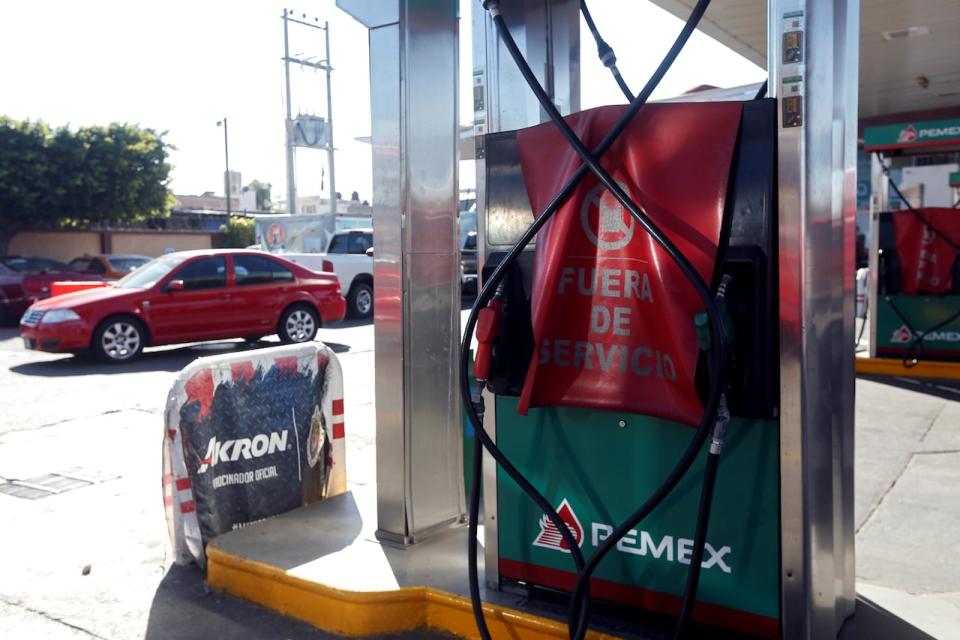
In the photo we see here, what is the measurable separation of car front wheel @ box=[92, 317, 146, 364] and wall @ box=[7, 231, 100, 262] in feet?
72.9

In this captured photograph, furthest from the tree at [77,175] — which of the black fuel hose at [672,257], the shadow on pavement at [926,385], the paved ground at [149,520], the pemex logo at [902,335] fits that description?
the black fuel hose at [672,257]

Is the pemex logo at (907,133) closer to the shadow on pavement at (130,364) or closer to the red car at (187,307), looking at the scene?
the shadow on pavement at (130,364)

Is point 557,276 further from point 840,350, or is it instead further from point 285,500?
point 285,500

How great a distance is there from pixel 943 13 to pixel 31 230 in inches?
1223

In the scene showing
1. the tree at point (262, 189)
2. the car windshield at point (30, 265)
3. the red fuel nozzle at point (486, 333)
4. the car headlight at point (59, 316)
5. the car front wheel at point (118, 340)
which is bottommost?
the car front wheel at point (118, 340)

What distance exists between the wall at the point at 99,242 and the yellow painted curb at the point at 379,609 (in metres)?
31.8

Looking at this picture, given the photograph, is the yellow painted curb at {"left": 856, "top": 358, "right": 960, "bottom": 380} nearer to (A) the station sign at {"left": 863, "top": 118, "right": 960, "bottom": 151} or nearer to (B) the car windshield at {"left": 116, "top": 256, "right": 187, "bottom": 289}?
(A) the station sign at {"left": 863, "top": 118, "right": 960, "bottom": 151}

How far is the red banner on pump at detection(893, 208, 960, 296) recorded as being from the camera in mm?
10109

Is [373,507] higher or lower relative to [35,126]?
lower

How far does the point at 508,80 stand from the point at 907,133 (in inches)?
353

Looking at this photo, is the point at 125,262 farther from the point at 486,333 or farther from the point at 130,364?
the point at 486,333

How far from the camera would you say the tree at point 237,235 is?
4500cm

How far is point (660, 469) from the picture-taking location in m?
3.15

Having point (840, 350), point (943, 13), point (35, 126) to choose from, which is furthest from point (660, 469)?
point (35, 126)
